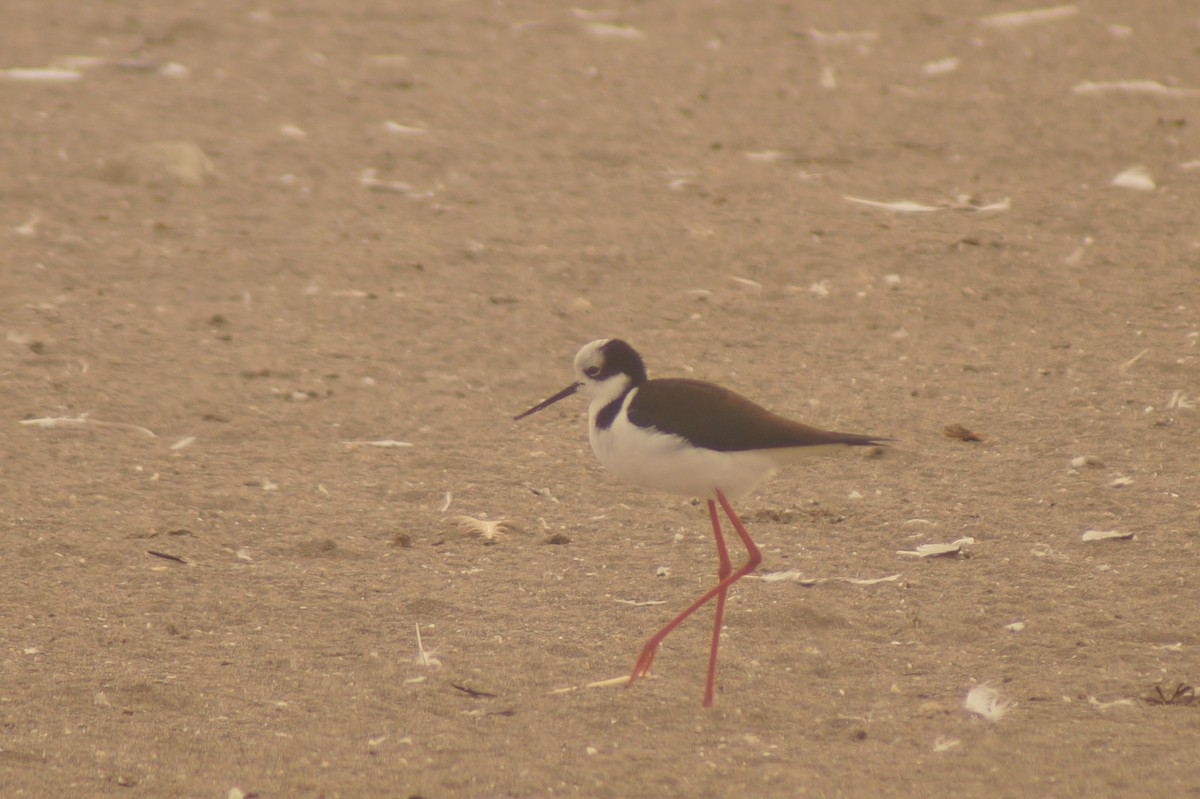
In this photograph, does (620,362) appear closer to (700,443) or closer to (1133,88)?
(700,443)

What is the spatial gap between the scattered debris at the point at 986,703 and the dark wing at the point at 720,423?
76 centimetres

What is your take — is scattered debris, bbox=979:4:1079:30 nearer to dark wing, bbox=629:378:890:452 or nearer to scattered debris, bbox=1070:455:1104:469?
scattered debris, bbox=1070:455:1104:469

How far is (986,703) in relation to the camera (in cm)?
410

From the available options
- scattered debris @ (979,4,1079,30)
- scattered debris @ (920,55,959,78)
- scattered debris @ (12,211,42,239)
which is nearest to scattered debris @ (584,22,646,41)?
scattered debris @ (920,55,959,78)

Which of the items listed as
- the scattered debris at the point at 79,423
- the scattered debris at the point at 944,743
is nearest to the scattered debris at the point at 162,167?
the scattered debris at the point at 79,423

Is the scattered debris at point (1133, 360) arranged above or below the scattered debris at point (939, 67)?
below

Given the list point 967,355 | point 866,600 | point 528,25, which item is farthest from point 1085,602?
point 528,25

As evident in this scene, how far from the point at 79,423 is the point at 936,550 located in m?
3.38

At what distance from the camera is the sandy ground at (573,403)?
4051 mm

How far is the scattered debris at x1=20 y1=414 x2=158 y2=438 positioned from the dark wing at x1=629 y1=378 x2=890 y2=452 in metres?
2.55

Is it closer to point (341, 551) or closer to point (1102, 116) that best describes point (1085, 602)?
point (341, 551)

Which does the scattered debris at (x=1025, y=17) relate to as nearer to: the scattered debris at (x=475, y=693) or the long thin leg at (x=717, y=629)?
the long thin leg at (x=717, y=629)

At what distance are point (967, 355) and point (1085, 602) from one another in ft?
7.00

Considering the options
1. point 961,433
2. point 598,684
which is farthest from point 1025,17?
point 598,684
